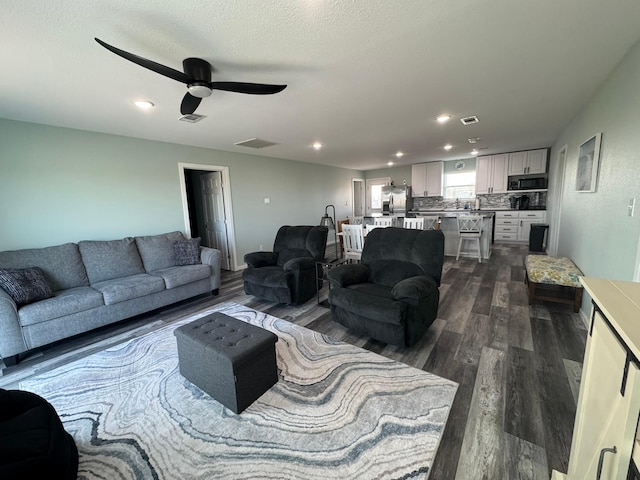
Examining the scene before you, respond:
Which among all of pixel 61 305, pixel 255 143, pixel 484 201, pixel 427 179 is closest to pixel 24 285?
pixel 61 305

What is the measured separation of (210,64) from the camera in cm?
195

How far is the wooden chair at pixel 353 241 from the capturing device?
13.4ft

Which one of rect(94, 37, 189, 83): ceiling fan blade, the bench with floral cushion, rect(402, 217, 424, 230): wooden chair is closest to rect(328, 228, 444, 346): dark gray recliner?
the bench with floral cushion

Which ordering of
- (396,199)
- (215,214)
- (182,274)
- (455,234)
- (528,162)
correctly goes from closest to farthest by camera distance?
(182,274) → (215,214) → (455,234) → (528,162) → (396,199)

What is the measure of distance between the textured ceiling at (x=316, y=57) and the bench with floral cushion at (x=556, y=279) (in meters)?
1.88

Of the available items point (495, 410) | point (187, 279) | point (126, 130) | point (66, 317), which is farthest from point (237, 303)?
point (495, 410)

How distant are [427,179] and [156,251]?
7162 mm

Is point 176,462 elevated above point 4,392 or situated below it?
below

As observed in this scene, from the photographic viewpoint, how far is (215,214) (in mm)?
5352

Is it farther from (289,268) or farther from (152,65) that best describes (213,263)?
(152,65)

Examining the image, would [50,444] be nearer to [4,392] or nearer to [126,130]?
[4,392]

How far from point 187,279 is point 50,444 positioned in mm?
2465

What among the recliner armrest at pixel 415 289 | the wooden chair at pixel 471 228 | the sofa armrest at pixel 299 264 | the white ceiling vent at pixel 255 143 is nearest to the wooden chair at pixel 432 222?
the wooden chair at pixel 471 228

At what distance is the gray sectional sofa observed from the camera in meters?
2.38
